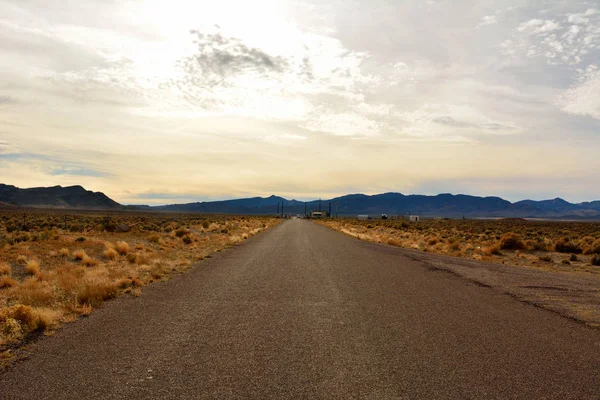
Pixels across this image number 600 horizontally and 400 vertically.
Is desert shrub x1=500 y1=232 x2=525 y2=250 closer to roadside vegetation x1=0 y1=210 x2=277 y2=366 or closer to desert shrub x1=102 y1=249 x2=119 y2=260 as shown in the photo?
roadside vegetation x1=0 y1=210 x2=277 y2=366

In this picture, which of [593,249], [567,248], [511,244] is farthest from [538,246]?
[593,249]

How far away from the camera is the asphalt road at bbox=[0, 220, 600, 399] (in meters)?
5.07

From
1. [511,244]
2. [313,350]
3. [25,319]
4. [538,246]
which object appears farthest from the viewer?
[538,246]

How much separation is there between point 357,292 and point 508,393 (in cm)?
645

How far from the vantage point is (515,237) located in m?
31.4

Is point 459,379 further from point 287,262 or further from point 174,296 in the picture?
point 287,262

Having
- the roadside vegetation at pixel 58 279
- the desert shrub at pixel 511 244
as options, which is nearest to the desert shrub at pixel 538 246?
the desert shrub at pixel 511 244

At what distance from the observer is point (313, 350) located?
6422 mm

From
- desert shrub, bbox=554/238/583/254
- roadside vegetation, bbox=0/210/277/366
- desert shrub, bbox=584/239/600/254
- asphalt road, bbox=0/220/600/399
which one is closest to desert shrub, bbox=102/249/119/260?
roadside vegetation, bbox=0/210/277/366

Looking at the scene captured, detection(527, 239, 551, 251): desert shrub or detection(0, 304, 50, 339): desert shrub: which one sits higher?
detection(0, 304, 50, 339): desert shrub

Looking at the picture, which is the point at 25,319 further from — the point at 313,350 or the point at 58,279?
the point at 58,279

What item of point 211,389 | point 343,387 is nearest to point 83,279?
point 211,389

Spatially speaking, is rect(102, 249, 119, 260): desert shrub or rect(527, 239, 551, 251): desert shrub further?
rect(527, 239, 551, 251): desert shrub

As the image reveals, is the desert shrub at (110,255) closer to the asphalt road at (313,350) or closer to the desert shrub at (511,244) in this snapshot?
the asphalt road at (313,350)
